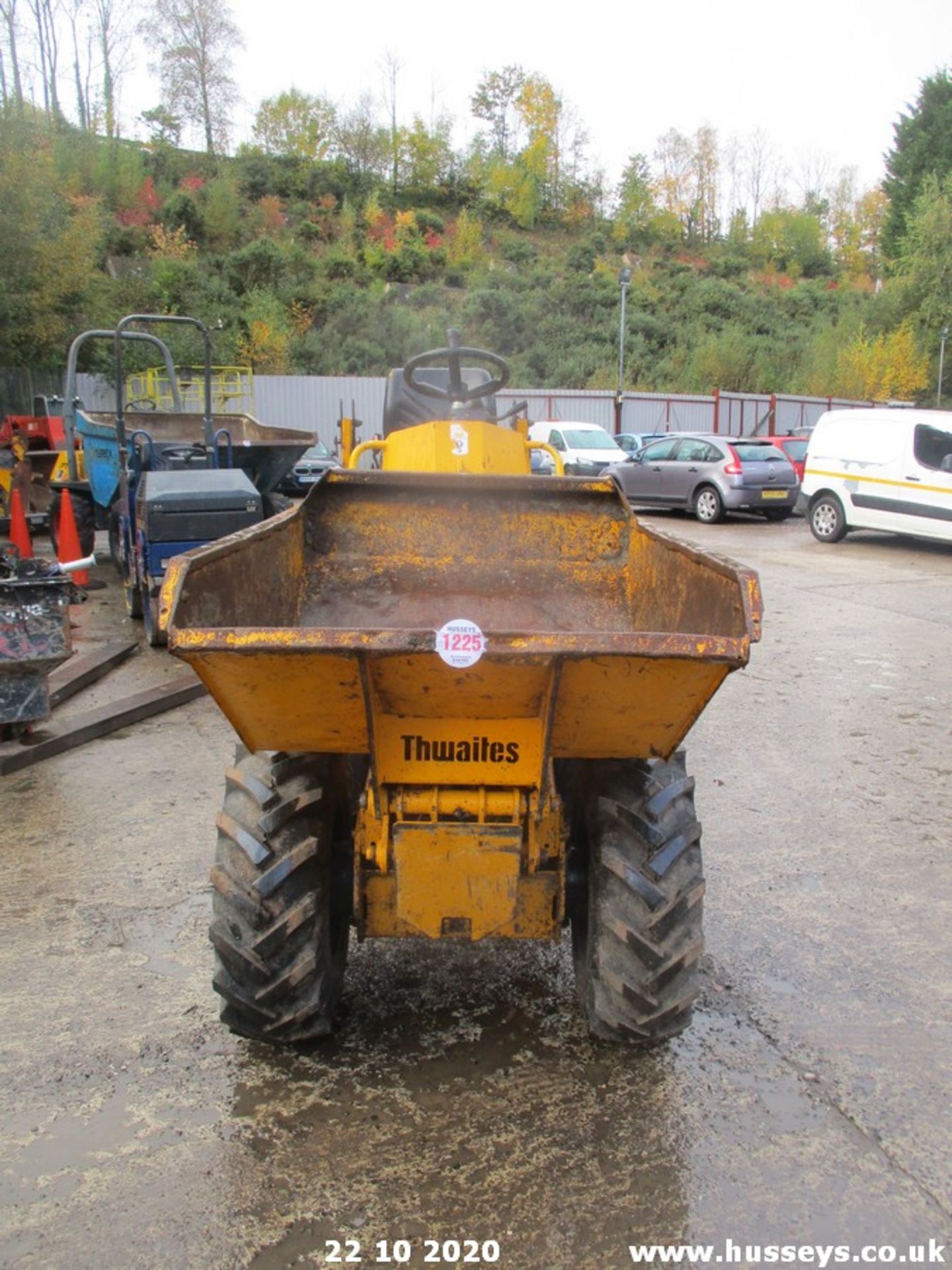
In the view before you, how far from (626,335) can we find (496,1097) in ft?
147

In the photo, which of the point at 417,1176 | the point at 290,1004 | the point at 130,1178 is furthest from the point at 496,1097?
the point at 130,1178

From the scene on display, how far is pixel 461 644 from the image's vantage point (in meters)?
2.30

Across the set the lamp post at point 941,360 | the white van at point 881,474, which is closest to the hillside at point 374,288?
the lamp post at point 941,360

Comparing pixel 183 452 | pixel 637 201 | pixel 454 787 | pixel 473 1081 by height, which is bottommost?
pixel 473 1081

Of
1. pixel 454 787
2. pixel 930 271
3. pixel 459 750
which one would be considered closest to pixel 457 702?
pixel 459 750

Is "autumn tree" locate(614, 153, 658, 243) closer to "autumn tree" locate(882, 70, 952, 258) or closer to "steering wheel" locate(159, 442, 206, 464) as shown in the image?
"autumn tree" locate(882, 70, 952, 258)

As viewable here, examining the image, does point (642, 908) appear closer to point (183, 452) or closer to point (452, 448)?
point (452, 448)

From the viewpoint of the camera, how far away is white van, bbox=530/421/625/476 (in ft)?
69.8

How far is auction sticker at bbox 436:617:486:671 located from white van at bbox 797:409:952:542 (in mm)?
12164

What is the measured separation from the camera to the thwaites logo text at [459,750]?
8.95ft

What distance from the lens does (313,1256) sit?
7.63ft

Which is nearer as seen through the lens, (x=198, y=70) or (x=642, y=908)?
(x=642, y=908)

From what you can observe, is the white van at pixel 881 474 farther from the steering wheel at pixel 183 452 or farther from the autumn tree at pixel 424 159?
the autumn tree at pixel 424 159

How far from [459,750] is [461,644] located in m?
0.52
